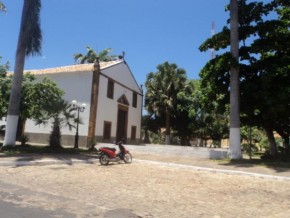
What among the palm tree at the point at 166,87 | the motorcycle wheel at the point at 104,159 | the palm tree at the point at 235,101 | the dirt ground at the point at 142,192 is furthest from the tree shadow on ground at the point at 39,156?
the palm tree at the point at 166,87

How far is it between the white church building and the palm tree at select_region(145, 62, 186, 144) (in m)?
4.53

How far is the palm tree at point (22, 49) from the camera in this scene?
770 inches

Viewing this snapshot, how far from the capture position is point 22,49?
1998cm

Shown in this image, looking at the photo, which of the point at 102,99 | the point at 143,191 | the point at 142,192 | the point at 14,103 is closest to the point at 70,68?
the point at 102,99

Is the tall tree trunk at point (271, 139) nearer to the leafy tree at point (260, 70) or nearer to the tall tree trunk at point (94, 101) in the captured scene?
the leafy tree at point (260, 70)

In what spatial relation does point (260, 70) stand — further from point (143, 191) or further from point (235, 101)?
point (143, 191)

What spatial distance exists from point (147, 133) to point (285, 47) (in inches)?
1151

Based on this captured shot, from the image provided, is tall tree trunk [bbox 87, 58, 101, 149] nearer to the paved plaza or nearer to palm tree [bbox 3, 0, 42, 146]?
palm tree [bbox 3, 0, 42, 146]

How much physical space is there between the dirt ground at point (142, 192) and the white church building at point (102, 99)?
1354cm

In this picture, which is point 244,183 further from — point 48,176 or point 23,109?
point 23,109

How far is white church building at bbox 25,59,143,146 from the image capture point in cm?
2780

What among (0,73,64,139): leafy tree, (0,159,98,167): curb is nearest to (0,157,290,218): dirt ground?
(0,159,98,167): curb

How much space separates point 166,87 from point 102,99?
11.5 metres

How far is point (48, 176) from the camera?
38.7ft
